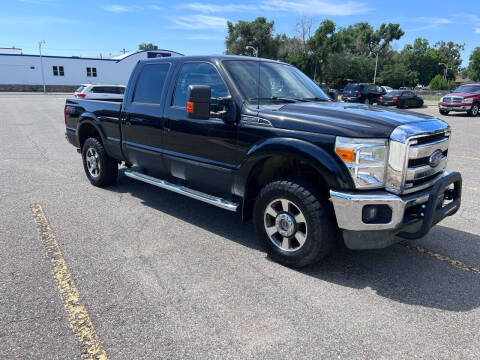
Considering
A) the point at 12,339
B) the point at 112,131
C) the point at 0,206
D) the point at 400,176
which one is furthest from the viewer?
the point at 112,131

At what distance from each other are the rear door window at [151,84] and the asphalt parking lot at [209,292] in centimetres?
151

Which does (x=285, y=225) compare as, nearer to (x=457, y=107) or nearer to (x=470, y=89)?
(x=457, y=107)

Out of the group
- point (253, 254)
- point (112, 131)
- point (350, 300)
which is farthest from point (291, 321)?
point (112, 131)

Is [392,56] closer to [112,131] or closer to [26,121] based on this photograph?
[26,121]

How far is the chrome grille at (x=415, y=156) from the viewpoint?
3084 millimetres

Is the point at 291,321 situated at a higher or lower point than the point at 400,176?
lower

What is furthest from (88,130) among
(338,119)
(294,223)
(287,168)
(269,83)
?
(338,119)

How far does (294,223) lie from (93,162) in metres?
4.09

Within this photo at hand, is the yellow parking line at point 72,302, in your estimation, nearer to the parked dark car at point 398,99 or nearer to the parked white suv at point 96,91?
the parked white suv at point 96,91

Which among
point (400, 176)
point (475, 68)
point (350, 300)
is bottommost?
point (350, 300)

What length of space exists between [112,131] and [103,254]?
93.5 inches

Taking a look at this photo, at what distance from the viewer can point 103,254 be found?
12.6 ft

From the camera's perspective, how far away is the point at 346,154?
311cm

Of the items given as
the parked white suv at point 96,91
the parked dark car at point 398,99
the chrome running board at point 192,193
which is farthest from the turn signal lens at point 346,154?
the parked dark car at point 398,99
